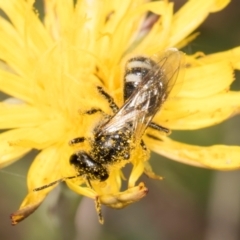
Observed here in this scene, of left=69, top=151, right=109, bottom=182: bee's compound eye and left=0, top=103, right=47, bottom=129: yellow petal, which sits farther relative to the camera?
left=0, top=103, right=47, bottom=129: yellow petal

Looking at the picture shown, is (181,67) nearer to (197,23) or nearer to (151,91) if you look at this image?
(151,91)

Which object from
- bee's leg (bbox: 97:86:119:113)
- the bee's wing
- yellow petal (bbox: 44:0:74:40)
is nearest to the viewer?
the bee's wing

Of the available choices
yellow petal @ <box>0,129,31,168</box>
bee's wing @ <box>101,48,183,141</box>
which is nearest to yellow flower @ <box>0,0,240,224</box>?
yellow petal @ <box>0,129,31,168</box>

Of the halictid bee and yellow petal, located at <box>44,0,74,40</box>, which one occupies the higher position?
yellow petal, located at <box>44,0,74,40</box>

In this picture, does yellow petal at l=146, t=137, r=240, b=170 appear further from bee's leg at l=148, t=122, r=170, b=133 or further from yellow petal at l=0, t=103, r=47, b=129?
yellow petal at l=0, t=103, r=47, b=129

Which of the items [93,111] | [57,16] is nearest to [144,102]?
[93,111]

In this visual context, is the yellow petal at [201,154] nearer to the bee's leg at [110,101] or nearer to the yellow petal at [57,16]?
the bee's leg at [110,101]
